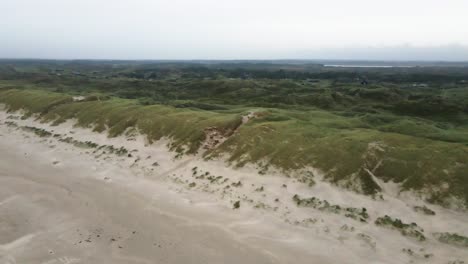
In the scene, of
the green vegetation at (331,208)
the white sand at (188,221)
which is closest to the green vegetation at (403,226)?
the white sand at (188,221)

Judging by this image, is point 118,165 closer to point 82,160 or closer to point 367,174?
point 82,160

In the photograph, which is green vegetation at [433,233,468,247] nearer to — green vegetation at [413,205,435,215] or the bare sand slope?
green vegetation at [413,205,435,215]

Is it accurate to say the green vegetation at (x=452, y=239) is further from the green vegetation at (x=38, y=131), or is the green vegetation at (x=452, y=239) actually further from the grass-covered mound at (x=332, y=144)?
the green vegetation at (x=38, y=131)

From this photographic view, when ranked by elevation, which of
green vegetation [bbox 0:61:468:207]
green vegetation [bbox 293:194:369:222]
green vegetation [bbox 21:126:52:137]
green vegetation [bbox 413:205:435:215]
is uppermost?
green vegetation [bbox 0:61:468:207]

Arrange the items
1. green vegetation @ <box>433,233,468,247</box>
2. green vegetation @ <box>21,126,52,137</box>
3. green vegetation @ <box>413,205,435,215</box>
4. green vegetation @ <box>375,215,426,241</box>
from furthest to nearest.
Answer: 1. green vegetation @ <box>21,126,52,137</box>
2. green vegetation @ <box>413,205,435,215</box>
3. green vegetation @ <box>375,215,426,241</box>
4. green vegetation @ <box>433,233,468,247</box>

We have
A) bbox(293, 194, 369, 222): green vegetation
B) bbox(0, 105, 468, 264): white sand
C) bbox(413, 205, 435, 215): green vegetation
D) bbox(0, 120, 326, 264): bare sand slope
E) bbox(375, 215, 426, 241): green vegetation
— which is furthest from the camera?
bbox(293, 194, 369, 222): green vegetation

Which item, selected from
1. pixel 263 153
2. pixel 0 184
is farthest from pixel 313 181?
pixel 0 184

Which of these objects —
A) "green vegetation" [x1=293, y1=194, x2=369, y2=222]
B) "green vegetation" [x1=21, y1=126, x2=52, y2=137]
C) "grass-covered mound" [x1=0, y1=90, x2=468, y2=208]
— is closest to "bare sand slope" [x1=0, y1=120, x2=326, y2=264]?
"green vegetation" [x1=293, y1=194, x2=369, y2=222]
